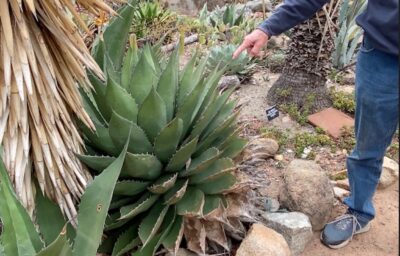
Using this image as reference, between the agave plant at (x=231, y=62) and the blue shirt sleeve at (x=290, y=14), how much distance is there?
1.84m

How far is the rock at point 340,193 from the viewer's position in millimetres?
3156

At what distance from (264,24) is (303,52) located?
1495 mm

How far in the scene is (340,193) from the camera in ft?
10.4

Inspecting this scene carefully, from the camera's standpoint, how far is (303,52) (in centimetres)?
403

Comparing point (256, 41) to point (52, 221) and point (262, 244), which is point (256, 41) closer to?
point (262, 244)

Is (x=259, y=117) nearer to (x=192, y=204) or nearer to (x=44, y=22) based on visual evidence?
(x=192, y=204)

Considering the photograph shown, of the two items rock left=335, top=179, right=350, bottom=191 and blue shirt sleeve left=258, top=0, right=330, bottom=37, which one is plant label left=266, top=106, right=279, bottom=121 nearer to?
rock left=335, top=179, right=350, bottom=191

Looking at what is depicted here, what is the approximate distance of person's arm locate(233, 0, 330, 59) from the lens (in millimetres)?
2514

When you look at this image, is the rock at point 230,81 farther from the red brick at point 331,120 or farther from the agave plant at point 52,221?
the agave plant at point 52,221

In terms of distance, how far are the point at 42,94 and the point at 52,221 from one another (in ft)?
1.62

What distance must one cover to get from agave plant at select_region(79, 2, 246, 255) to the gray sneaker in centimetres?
71

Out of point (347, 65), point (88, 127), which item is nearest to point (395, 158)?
point (347, 65)

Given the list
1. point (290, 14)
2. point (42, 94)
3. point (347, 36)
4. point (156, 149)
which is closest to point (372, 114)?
point (290, 14)

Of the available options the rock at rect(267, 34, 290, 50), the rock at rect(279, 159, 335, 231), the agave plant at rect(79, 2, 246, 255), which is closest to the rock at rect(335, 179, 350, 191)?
the rock at rect(279, 159, 335, 231)
